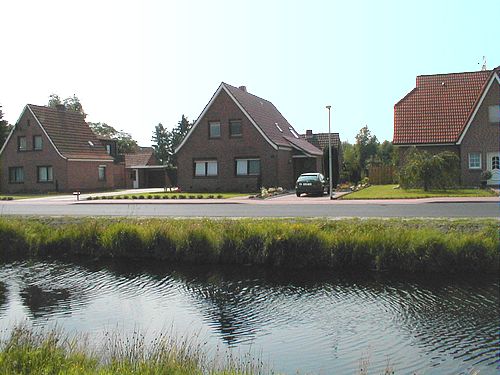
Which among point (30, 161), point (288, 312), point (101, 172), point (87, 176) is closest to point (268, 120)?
point (87, 176)

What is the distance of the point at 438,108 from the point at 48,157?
32.4 meters

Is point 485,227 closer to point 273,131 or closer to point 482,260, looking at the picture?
point 482,260

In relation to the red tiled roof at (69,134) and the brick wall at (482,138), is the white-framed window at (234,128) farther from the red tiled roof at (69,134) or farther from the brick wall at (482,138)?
the brick wall at (482,138)

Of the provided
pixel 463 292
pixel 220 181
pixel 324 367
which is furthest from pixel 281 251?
pixel 220 181

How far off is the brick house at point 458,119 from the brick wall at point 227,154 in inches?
344

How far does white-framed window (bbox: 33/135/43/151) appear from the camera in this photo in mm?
48466

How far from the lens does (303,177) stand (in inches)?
1367

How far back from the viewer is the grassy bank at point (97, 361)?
602cm

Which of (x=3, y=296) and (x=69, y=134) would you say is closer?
(x=3, y=296)

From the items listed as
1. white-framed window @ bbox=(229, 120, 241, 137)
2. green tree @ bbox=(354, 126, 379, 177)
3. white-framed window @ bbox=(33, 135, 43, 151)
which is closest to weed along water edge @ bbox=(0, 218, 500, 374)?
white-framed window @ bbox=(229, 120, 241, 137)

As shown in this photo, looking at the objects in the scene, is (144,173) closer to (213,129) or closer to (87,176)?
(87,176)

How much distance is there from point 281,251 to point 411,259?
3.32 metres

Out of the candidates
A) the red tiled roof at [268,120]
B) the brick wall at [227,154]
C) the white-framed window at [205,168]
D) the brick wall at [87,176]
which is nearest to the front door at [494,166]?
the red tiled roof at [268,120]

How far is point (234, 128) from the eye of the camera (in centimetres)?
4138
